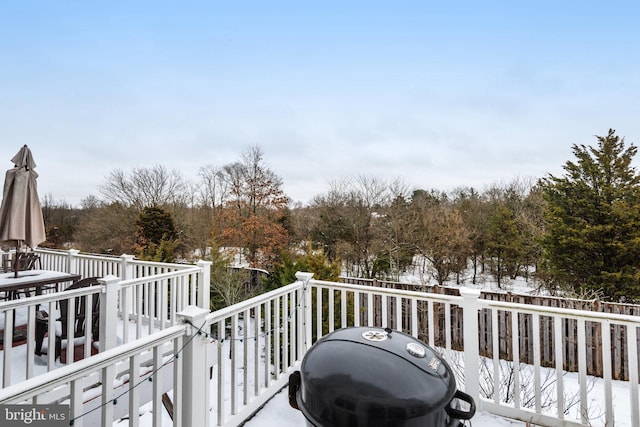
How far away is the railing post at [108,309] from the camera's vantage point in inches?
128

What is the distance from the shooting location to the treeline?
31.7 feet

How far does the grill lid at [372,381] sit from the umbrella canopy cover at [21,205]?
14.2 feet

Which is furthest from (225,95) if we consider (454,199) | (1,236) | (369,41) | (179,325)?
(454,199)

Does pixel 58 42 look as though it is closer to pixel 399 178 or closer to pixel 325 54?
pixel 325 54

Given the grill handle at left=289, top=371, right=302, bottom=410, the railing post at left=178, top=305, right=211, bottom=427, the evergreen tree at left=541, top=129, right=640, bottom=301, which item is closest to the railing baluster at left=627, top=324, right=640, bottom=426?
the grill handle at left=289, top=371, right=302, bottom=410

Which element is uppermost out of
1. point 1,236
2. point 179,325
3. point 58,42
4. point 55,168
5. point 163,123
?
point 58,42

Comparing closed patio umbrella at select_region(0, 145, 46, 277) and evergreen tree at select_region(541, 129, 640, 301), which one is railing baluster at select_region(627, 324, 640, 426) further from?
evergreen tree at select_region(541, 129, 640, 301)

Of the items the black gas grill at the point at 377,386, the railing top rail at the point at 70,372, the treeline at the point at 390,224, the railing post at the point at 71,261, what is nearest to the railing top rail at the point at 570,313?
the black gas grill at the point at 377,386

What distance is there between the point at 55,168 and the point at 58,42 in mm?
9152

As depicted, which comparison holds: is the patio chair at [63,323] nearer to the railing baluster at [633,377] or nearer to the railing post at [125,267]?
the railing post at [125,267]

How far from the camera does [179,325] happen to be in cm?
186
